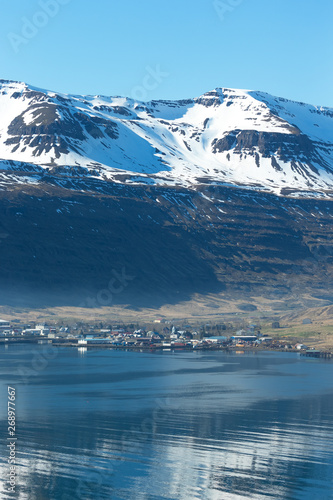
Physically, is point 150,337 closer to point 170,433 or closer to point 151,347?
point 151,347

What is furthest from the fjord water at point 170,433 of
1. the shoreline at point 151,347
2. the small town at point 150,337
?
the small town at point 150,337

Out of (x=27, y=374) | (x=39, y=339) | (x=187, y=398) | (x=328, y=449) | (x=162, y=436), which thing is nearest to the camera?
(x=328, y=449)

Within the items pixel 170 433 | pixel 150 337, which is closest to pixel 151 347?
pixel 150 337

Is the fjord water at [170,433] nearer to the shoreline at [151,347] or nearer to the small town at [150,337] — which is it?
the shoreline at [151,347]

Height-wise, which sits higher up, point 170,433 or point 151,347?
point 151,347

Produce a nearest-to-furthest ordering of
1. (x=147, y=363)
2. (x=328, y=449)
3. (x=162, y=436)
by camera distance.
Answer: (x=328, y=449) → (x=162, y=436) → (x=147, y=363)

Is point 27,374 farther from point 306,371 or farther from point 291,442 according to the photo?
point 291,442

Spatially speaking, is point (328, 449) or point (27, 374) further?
point (27, 374)

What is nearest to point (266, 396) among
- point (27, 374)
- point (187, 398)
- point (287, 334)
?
point (187, 398)
